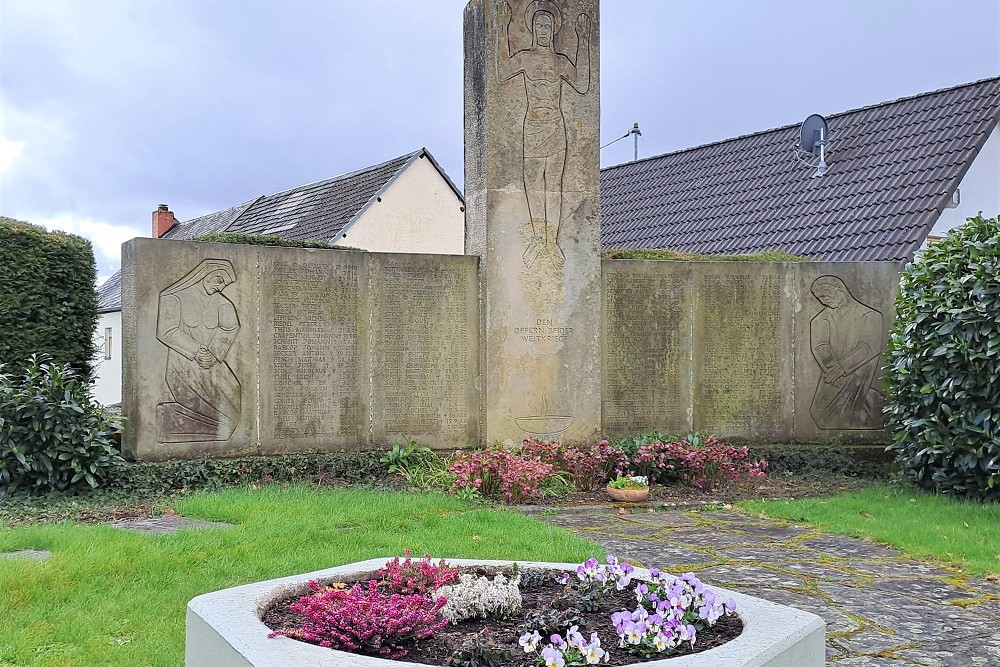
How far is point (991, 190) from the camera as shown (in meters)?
14.9

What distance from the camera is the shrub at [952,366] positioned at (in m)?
7.88

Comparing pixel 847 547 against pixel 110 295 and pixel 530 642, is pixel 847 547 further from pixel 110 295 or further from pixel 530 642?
pixel 110 295

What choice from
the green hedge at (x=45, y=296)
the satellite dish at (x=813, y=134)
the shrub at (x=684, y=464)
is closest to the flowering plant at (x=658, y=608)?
the shrub at (x=684, y=464)

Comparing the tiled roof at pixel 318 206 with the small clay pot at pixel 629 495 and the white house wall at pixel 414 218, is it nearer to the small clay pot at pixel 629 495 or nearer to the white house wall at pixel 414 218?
the white house wall at pixel 414 218

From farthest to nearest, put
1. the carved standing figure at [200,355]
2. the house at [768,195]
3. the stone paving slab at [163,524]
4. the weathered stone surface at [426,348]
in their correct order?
the house at [768,195], the weathered stone surface at [426,348], the carved standing figure at [200,355], the stone paving slab at [163,524]

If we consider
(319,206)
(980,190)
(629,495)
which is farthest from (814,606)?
(319,206)

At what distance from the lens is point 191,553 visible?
17.4 feet

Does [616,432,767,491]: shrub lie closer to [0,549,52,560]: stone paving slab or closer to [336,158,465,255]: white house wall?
[0,549,52,560]: stone paving slab

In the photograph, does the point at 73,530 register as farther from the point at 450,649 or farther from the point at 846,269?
the point at 846,269

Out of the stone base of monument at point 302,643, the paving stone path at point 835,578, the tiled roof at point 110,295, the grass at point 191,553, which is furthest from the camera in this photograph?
the tiled roof at point 110,295

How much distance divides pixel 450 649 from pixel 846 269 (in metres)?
8.27

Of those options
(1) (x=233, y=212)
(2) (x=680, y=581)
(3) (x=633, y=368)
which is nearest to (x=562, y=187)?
(3) (x=633, y=368)

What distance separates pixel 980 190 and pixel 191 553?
45.5ft

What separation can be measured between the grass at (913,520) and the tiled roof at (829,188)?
630 centimetres
